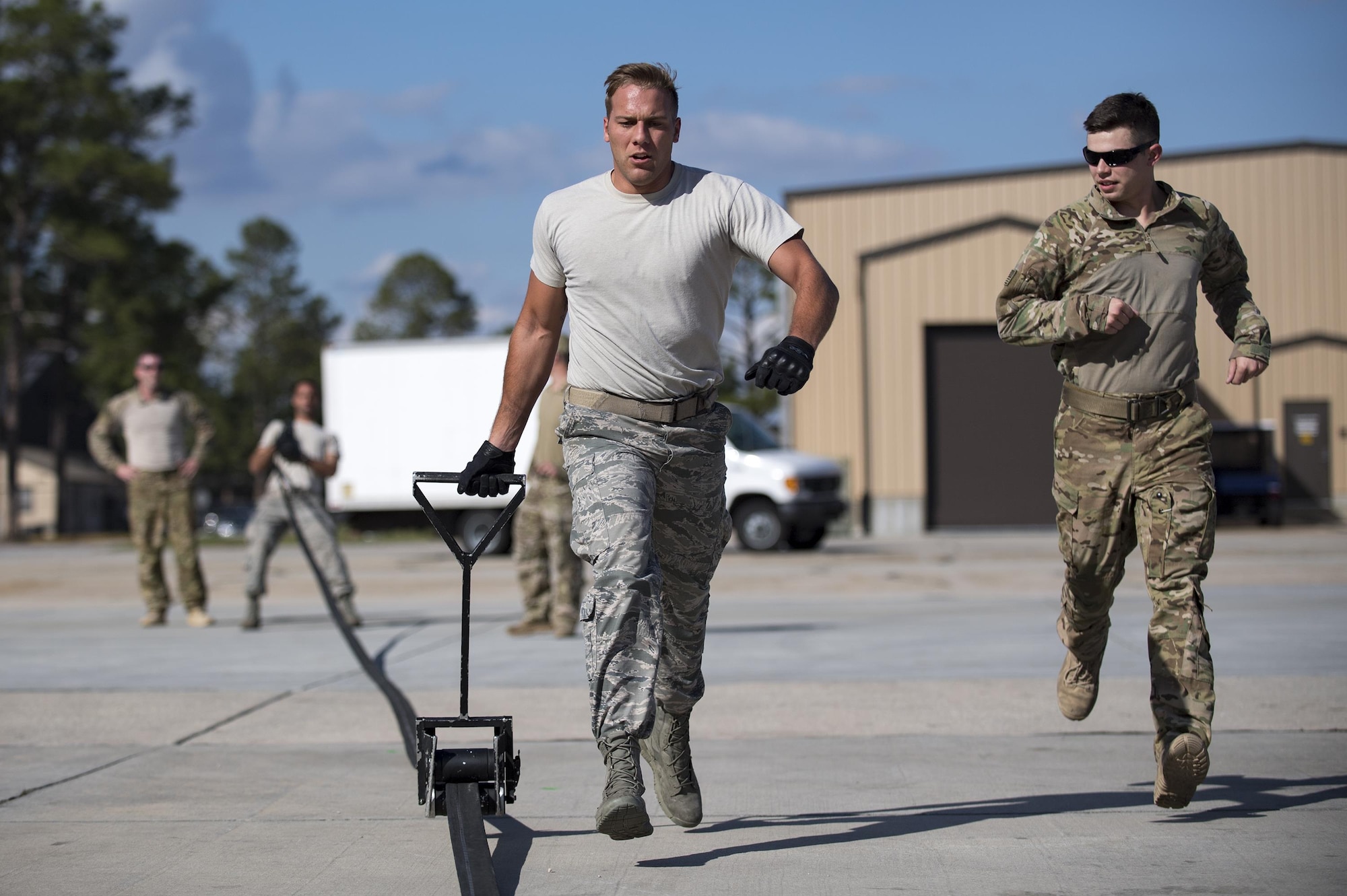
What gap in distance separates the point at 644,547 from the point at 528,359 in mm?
714

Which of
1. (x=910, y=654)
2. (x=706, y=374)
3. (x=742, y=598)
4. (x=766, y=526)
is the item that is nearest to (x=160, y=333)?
(x=766, y=526)

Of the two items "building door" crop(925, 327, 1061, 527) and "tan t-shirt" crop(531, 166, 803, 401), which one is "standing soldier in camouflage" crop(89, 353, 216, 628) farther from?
"building door" crop(925, 327, 1061, 527)

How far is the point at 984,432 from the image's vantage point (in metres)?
26.8

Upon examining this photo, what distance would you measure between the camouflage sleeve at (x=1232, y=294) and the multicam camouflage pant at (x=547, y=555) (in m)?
5.00

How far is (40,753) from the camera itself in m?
5.41

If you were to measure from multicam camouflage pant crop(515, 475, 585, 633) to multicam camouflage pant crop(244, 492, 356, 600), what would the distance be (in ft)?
4.71

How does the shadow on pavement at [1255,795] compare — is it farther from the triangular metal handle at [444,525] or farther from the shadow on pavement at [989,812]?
the triangular metal handle at [444,525]

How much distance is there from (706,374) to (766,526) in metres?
15.9

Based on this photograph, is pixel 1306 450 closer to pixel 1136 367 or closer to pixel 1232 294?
pixel 1232 294

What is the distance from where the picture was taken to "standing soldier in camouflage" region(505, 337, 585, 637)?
904 centimetres

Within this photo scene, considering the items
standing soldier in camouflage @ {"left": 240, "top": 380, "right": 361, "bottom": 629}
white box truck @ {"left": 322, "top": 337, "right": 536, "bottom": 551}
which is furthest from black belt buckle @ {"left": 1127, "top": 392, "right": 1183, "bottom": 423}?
white box truck @ {"left": 322, "top": 337, "right": 536, "bottom": 551}

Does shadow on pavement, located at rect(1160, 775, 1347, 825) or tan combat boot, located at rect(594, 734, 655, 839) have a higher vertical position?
tan combat boot, located at rect(594, 734, 655, 839)

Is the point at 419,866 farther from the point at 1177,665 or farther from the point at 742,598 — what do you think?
the point at 742,598

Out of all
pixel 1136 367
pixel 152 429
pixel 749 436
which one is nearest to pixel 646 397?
pixel 1136 367
